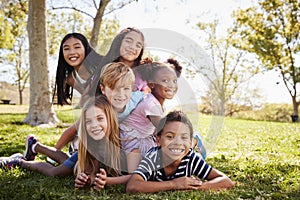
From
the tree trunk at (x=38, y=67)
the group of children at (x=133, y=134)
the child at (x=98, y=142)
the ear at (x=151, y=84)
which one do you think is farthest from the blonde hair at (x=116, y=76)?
the tree trunk at (x=38, y=67)

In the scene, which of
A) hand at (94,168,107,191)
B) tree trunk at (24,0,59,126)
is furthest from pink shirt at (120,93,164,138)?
tree trunk at (24,0,59,126)

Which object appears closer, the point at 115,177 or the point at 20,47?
the point at 115,177

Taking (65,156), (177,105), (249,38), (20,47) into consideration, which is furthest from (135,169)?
(20,47)

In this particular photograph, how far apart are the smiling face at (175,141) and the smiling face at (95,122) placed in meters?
0.49

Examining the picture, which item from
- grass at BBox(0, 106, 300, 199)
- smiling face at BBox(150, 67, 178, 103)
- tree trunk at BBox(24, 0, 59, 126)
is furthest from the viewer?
tree trunk at BBox(24, 0, 59, 126)

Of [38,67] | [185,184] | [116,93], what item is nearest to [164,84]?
[116,93]

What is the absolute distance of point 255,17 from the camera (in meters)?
22.2

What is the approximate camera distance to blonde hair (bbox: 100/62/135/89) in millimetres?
3123

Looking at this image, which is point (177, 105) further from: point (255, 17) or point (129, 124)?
point (255, 17)

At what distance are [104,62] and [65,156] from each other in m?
1.08

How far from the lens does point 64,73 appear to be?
13.3 feet

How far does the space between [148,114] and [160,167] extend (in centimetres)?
49

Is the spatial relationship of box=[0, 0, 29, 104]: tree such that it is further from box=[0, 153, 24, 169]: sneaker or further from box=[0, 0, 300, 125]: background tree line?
box=[0, 153, 24, 169]: sneaker

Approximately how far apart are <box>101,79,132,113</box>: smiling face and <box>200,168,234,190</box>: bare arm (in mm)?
973
